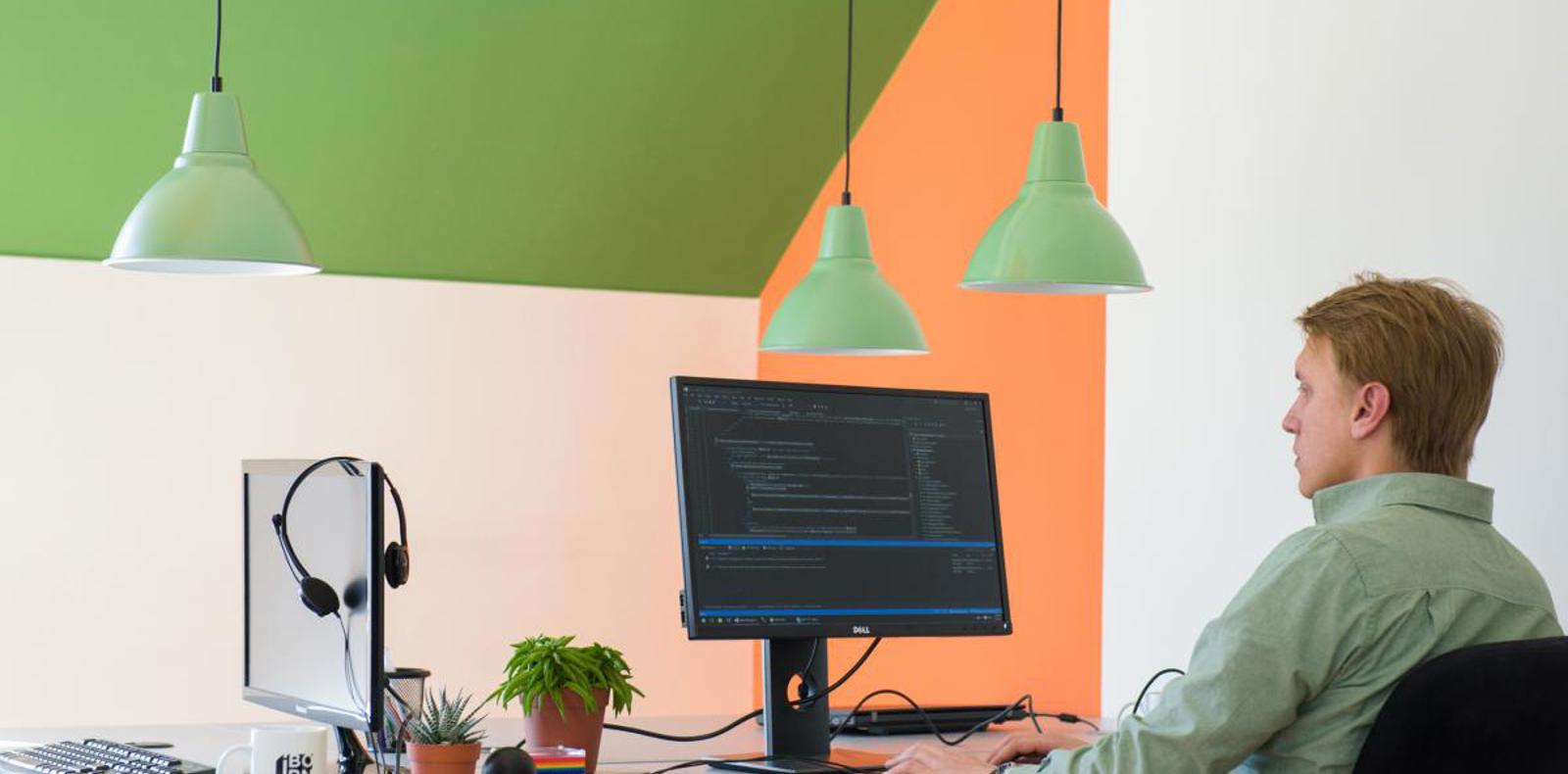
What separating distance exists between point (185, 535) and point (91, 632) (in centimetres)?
36

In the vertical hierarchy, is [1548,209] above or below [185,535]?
above

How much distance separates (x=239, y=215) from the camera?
8.59 feet

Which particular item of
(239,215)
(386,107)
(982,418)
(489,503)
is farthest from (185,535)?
(982,418)

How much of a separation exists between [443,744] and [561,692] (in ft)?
0.87

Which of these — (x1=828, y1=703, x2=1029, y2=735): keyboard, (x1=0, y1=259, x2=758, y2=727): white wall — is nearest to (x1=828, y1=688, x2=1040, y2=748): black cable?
(x1=828, y1=703, x2=1029, y2=735): keyboard

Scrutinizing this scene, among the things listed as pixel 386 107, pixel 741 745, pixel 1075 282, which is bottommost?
pixel 741 745

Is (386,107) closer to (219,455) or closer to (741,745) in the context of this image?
(219,455)

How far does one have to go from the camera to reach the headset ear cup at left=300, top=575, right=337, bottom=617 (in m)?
2.21

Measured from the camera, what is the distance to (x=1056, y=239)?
2869mm

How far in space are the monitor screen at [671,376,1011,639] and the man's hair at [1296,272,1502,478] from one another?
0.88m

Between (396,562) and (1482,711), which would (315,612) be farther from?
(1482,711)

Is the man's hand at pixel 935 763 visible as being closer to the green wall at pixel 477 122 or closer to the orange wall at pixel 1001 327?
the orange wall at pixel 1001 327

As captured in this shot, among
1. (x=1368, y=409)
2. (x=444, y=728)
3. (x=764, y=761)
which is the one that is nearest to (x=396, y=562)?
(x=444, y=728)

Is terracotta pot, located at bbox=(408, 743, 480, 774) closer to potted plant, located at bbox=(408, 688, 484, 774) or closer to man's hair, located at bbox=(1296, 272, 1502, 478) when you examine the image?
potted plant, located at bbox=(408, 688, 484, 774)
